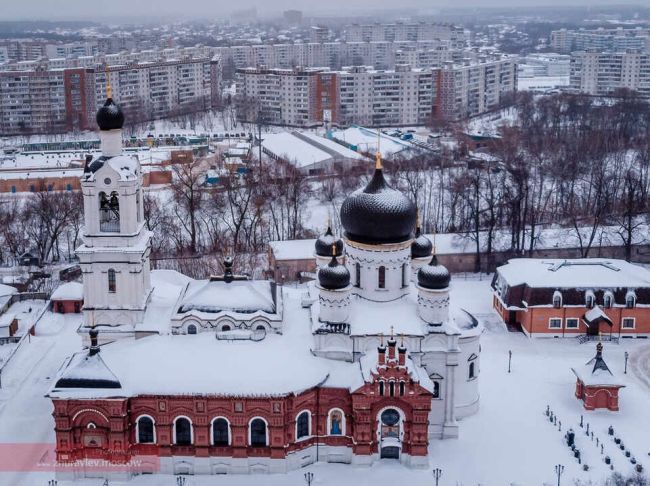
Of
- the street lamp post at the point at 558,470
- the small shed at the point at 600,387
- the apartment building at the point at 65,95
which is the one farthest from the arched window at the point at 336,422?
the apartment building at the point at 65,95

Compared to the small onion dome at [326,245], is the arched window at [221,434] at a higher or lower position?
lower

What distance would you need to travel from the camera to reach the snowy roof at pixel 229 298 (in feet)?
83.7

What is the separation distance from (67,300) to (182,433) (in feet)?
45.8

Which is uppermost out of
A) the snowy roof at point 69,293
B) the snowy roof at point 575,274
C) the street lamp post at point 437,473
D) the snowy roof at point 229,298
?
the snowy roof at point 229,298

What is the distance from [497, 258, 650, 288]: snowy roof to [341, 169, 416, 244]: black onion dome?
9.81m

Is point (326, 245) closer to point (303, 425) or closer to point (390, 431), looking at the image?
point (303, 425)

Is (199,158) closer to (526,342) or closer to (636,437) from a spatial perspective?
(526,342)

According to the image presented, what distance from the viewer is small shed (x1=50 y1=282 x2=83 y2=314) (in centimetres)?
3519

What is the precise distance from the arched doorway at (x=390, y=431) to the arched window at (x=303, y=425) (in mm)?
2026

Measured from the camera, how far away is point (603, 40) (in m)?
160

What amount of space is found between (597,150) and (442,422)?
43.1 m

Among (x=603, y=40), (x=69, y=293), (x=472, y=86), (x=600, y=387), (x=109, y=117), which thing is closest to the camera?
(x=109, y=117)

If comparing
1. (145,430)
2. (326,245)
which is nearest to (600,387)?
(326,245)

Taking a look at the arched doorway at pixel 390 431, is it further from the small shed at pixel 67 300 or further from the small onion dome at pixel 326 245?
the small shed at pixel 67 300
